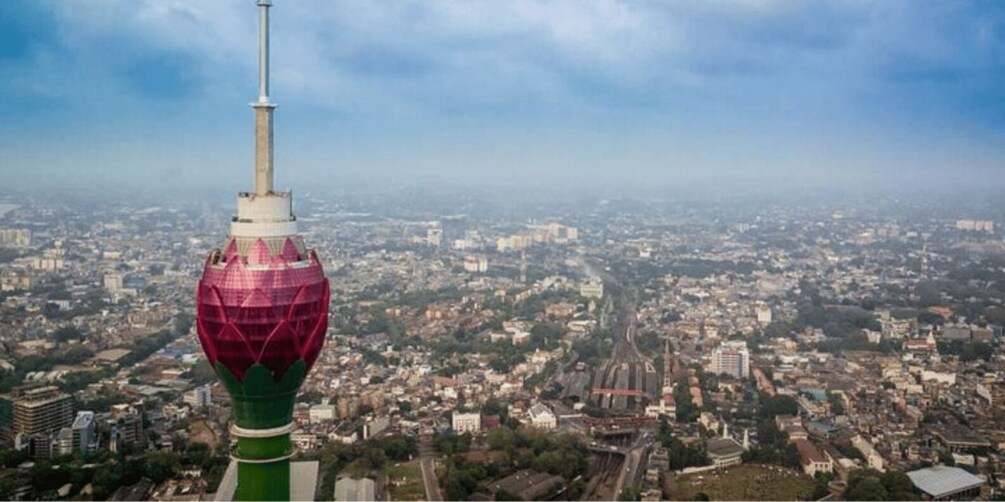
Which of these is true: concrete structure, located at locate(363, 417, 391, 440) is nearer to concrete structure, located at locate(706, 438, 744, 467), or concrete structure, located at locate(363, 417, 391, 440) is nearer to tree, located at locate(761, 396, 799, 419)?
concrete structure, located at locate(706, 438, 744, 467)

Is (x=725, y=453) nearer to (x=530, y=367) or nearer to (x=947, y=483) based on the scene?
(x=947, y=483)

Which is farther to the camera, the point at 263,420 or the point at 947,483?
the point at 947,483

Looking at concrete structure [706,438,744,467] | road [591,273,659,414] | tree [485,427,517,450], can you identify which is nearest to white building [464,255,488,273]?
road [591,273,659,414]

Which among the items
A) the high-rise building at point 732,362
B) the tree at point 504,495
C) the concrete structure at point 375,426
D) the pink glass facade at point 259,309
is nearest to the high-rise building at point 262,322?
the pink glass facade at point 259,309

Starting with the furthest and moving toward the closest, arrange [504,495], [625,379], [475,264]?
[475,264], [625,379], [504,495]

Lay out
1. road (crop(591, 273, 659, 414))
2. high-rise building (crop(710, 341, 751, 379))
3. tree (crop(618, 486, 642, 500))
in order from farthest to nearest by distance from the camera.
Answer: high-rise building (crop(710, 341, 751, 379)), road (crop(591, 273, 659, 414)), tree (crop(618, 486, 642, 500))

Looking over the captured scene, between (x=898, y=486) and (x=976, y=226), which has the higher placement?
(x=976, y=226)

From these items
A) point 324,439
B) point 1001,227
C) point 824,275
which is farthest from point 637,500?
point 1001,227

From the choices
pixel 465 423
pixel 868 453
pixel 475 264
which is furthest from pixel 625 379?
pixel 475 264
